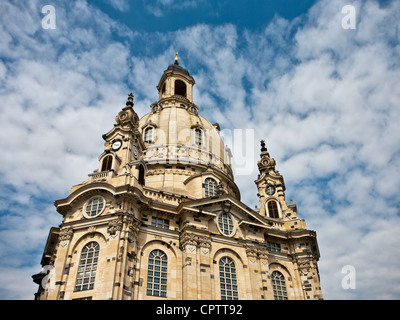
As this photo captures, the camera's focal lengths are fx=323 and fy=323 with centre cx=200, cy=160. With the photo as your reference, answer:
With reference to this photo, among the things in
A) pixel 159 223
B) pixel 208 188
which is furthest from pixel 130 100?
pixel 159 223

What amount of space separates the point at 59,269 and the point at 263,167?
32394mm

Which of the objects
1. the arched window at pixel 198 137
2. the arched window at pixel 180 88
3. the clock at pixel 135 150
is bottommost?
the clock at pixel 135 150

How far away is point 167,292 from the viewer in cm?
2972

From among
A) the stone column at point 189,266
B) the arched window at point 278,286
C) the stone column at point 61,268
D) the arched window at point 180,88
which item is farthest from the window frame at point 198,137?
the stone column at point 61,268

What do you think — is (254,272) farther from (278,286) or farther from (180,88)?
(180,88)

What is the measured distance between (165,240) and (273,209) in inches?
750

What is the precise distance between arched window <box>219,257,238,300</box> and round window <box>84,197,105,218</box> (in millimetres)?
13151

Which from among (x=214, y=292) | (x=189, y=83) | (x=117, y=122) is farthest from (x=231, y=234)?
(x=189, y=83)

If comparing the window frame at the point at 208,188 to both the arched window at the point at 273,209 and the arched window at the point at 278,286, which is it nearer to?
the arched window at the point at 273,209

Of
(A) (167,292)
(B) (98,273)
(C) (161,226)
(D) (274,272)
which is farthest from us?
(D) (274,272)

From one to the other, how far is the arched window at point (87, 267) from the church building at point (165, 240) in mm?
88

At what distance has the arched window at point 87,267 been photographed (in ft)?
90.1

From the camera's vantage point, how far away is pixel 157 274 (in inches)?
1192
